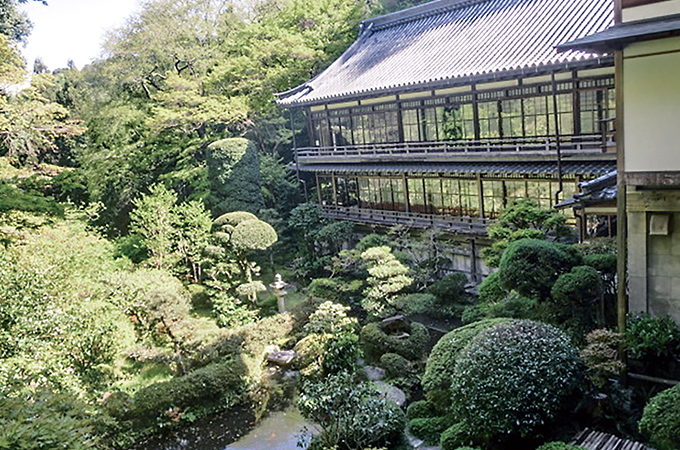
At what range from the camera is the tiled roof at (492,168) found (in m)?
14.6

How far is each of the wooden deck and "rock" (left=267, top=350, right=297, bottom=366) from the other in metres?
9.11

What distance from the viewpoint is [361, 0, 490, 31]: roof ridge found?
2150cm

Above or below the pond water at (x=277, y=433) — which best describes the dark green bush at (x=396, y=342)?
above

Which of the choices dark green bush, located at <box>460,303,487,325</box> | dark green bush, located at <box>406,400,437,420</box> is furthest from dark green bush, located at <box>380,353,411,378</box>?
dark green bush, located at <box>406,400,437,420</box>

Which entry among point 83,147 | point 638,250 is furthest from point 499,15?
point 83,147

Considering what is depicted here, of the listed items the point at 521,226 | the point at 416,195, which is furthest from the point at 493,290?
the point at 416,195

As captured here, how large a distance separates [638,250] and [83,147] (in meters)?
24.9

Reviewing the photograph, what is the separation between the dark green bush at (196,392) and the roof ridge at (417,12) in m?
16.4

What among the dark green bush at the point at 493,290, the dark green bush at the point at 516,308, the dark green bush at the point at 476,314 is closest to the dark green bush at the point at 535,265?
the dark green bush at the point at 516,308

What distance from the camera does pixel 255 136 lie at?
30.2 metres

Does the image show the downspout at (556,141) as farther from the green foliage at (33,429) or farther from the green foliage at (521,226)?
the green foliage at (33,429)

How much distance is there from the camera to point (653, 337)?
8438mm

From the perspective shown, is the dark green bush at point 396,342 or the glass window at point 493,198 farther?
the glass window at point 493,198

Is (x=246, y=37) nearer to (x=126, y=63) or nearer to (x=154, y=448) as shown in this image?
(x=126, y=63)
